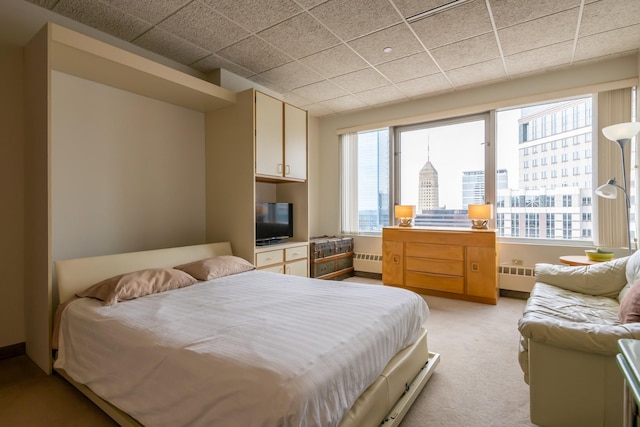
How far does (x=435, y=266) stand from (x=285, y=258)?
2.03m

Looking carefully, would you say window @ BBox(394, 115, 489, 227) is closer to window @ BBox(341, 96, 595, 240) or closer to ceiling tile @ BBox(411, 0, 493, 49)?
window @ BBox(341, 96, 595, 240)

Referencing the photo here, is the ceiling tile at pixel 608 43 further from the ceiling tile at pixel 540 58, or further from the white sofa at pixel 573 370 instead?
the white sofa at pixel 573 370

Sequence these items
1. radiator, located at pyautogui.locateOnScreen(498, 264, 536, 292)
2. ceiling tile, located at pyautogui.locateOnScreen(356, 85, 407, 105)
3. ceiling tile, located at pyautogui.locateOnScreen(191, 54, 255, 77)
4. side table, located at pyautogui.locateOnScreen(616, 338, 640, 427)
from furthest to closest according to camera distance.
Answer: ceiling tile, located at pyautogui.locateOnScreen(356, 85, 407, 105), radiator, located at pyautogui.locateOnScreen(498, 264, 536, 292), ceiling tile, located at pyautogui.locateOnScreen(191, 54, 255, 77), side table, located at pyautogui.locateOnScreen(616, 338, 640, 427)

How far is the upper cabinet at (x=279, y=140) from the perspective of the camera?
3518 millimetres

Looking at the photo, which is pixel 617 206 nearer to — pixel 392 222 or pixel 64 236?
pixel 392 222

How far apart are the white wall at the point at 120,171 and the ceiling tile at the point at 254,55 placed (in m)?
0.81

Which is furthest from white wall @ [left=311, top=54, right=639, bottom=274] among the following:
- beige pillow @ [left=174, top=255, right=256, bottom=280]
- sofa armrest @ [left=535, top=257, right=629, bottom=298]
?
beige pillow @ [left=174, top=255, right=256, bottom=280]

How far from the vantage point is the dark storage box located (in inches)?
179

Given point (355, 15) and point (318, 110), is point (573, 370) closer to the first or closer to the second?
point (355, 15)

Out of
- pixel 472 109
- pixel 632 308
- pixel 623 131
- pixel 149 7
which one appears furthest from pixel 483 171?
pixel 149 7

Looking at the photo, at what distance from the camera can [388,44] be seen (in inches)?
126

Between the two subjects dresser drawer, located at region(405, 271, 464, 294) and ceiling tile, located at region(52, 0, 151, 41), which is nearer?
ceiling tile, located at region(52, 0, 151, 41)

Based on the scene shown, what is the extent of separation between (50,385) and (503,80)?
5.48 metres

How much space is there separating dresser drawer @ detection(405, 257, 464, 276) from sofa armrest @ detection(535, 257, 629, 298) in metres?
1.31
